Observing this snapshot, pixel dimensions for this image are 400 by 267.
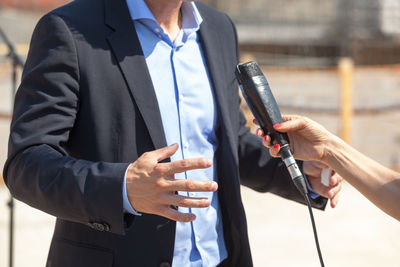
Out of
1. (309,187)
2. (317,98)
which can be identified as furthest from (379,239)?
(317,98)

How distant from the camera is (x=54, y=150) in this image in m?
1.89

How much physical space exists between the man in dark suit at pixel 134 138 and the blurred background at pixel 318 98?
138 centimetres

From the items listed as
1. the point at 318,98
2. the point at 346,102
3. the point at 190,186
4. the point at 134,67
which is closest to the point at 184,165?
the point at 190,186

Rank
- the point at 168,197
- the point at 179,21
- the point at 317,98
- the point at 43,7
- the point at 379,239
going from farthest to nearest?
the point at 43,7 < the point at 317,98 < the point at 379,239 < the point at 179,21 < the point at 168,197

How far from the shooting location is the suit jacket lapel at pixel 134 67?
204 centimetres

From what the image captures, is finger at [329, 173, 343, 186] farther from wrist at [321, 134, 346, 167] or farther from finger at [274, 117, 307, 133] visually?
finger at [274, 117, 307, 133]

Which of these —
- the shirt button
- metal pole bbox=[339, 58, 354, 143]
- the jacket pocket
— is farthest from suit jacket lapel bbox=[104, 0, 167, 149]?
metal pole bbox=[339, 58, 354, 143]

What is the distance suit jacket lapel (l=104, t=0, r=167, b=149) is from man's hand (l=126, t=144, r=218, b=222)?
0.32 meters

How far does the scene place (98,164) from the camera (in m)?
1.84

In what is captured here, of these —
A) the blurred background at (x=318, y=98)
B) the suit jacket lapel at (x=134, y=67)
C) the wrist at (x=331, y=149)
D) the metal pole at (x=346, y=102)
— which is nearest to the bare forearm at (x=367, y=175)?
the wrist at (x=331, y=149)

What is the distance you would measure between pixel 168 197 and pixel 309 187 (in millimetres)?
837

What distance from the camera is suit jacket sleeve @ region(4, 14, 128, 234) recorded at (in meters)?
1.78

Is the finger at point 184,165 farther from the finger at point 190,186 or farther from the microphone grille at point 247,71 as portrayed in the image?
the microphone grille at point 247,71

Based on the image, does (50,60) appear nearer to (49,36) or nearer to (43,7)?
(49,36)
